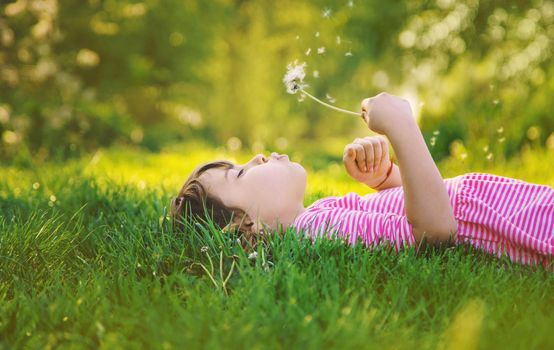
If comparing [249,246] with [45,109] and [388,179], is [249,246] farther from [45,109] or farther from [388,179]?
[45,109]

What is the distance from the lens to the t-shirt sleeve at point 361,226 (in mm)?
2098

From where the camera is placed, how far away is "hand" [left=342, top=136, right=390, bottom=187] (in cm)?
234

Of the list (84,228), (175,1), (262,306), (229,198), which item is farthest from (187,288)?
(175,1)

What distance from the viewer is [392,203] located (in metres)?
2.37

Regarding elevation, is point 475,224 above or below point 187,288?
above

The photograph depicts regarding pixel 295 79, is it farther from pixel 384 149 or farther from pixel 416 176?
pixel 416 176

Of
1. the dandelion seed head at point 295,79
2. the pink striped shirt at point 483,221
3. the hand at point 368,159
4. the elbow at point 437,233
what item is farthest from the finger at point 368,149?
the elbow at point 437,233

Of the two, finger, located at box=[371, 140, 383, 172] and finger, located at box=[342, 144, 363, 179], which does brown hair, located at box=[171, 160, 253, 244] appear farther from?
finger, located at box=[371, 140, 383, 172]

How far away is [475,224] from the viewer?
2.16 meters

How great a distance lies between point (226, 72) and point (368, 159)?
9.95 meters

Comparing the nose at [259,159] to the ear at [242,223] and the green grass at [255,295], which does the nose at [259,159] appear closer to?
the ear at [242,223]

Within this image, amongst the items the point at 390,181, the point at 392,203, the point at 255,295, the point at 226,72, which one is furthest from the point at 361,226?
the point at 226,72

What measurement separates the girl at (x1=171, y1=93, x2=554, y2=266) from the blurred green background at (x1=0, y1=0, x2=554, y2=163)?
645 mm

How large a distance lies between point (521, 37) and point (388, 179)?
13.7ft
